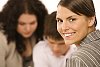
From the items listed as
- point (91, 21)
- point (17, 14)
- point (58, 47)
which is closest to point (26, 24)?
point (17, 14)

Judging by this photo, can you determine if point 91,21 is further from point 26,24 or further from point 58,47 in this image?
point 26,24

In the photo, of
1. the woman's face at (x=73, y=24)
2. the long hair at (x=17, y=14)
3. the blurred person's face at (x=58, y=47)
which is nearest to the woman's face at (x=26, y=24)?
the long hair at (x=17, y=14)

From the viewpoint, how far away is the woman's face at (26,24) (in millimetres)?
2088

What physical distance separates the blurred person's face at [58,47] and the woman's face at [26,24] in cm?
25

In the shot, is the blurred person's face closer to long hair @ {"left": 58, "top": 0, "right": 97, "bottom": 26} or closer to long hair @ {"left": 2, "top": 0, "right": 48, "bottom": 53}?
long hair @ {"left": 2, "top": 0, "right": 48, "bottom": 53}

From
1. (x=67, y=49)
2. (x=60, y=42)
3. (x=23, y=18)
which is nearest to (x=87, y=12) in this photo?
(x=60, y=42)

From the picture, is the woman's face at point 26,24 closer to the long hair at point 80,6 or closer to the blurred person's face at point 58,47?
the blurred person's face at point 58,47

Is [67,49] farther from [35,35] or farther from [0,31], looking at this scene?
[0,31]

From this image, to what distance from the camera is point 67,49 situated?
1.95 metres

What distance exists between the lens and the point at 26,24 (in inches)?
82.4

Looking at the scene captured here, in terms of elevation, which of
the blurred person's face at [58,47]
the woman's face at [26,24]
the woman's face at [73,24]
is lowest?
the blurred person's face at [58,47]

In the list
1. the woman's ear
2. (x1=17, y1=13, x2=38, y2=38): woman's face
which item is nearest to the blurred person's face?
(x1=17, y1=13, x2=38, y2=38): woman's face

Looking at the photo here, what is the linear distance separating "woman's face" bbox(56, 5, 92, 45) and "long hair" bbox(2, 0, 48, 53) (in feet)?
3.07

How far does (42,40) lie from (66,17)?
106cm
